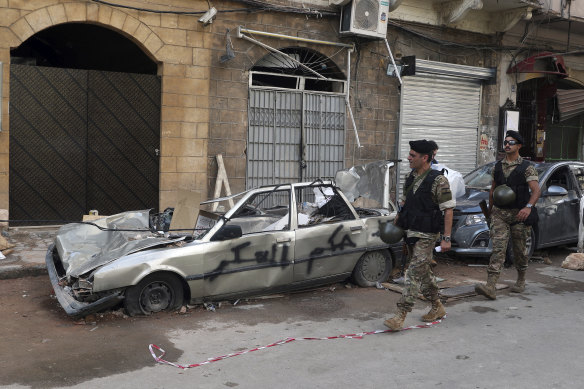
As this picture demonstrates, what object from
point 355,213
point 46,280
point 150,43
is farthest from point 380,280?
point 150,43

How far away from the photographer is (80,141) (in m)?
10.2

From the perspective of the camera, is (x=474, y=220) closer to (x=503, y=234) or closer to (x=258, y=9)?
(x=503, y=234)

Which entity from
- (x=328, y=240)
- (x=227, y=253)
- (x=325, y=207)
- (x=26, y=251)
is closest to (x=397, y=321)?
(x=328, y=240)

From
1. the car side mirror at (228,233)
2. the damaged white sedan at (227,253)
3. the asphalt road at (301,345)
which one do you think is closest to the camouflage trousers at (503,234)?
the asphalt road at (301,345)

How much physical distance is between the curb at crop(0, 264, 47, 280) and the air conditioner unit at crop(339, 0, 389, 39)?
722cm

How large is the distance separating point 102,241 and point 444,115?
9.53 meters

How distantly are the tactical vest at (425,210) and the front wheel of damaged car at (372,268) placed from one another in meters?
1.61

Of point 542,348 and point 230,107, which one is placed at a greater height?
point 230,107

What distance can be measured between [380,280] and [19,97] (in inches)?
251

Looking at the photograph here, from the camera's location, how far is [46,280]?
24.3ft

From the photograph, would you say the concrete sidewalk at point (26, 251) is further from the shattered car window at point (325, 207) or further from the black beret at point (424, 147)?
the black beret at point (424, 147)

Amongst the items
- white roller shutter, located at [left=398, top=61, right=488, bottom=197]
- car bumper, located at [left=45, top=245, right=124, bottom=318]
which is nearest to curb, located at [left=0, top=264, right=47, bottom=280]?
car bumper, located at [left=45, top=245, right=124, bottom=318]

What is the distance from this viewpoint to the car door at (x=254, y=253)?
244 inches

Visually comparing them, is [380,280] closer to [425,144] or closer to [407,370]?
[425,144]
